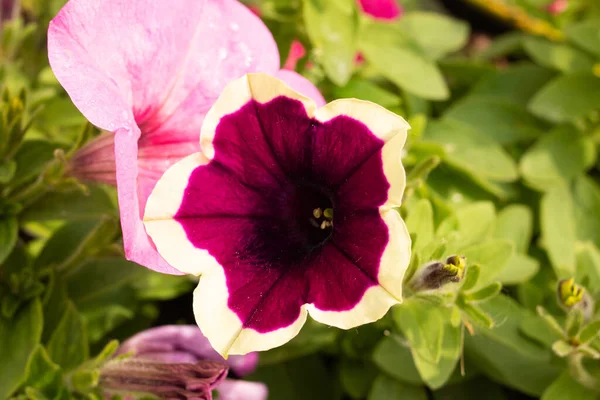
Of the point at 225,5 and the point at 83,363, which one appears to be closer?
the point at 225,5

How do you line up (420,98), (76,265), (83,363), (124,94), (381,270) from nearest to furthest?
(381,270) → (124,94) → (83,363) → (76,265) → (420,98)

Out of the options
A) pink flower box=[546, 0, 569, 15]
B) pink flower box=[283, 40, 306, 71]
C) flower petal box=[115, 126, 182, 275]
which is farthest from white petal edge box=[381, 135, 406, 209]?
pink flower box=[546, 0, 569, 15]

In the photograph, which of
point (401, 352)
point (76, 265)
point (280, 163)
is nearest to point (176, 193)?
point (280, 163)

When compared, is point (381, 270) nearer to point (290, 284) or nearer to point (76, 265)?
point (290, 284)

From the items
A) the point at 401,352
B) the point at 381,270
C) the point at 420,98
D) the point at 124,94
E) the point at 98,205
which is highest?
the point at 124,94

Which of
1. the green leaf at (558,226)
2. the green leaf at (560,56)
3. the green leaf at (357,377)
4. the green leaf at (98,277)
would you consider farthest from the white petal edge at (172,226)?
the green leaf at (560,56)

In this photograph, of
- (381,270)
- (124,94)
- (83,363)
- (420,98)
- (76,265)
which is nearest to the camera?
(381,270)

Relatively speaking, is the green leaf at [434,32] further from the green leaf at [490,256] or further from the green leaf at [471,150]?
the green leaf at [490,256]

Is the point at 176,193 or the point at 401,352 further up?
the point at 176,193
